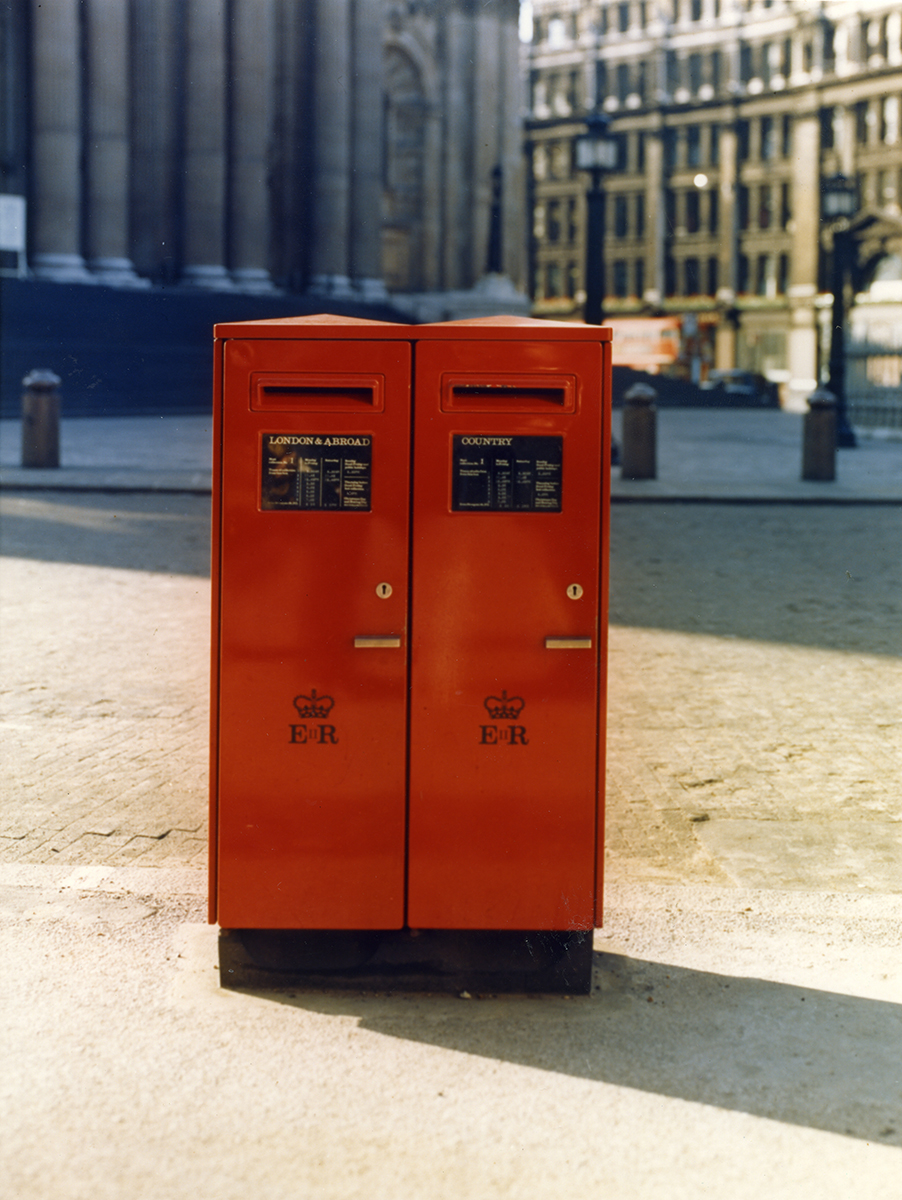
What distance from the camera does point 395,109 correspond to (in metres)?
61.6

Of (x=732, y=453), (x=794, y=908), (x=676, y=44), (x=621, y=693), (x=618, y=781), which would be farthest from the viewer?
(x=676, y=44)

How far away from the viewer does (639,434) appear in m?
19.5

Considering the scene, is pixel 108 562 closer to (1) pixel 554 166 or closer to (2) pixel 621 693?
(2) pixel 621 693

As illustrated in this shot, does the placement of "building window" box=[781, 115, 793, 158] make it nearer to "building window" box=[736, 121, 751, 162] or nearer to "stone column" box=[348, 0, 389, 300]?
"building window" box=[736, 121, 751, 162]

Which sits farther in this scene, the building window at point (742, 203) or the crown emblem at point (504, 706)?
the building window at point (742, 203)

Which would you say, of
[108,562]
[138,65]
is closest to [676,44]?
[138,65]

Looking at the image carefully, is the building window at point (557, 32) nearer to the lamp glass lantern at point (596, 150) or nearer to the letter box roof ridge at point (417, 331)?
the lamp glass lantern at point (596, 150)

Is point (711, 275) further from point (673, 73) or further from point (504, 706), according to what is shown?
point (504, 706)

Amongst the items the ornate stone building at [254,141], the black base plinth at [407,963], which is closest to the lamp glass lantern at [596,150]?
the black base plinth at [407,963]

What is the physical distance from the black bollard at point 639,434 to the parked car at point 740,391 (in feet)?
118

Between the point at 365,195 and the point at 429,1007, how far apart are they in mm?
52030

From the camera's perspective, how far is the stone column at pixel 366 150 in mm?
52219

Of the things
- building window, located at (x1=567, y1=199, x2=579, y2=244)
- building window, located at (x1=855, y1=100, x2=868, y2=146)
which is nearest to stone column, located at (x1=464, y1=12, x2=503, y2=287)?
building window, located at (x1=855, y1=100, x2=868, y2=146)

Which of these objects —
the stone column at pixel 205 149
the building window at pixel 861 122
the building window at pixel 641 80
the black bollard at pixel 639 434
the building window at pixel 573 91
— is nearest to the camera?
the black bollard at pixel 639 434
